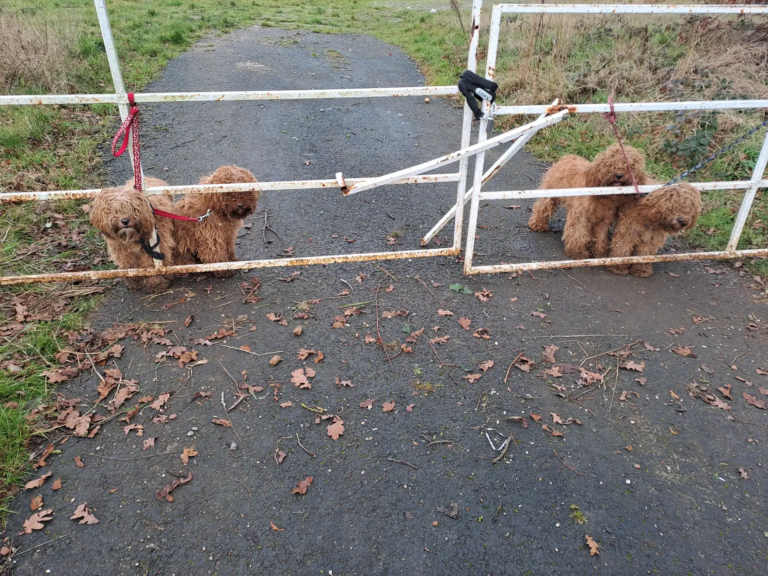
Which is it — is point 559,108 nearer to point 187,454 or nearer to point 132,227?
point 132,227

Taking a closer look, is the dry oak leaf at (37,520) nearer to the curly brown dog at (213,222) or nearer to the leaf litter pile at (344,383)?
the leaf litter pile at (344,383)

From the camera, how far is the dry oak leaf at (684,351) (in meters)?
4.03

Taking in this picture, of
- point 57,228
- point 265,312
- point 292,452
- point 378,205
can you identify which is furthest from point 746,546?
point 57,228

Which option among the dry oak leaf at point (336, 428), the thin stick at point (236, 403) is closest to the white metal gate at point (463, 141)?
→ the thin stick at point (236, 403)

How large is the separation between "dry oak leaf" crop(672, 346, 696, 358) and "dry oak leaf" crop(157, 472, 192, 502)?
12.4ft

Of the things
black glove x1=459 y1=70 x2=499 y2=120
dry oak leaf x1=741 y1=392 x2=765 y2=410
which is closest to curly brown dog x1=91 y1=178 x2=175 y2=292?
black glove x1=459 y1=70 x2=499 y2=120

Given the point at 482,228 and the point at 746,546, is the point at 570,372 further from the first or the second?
the point at 482,228

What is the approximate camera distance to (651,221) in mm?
4715

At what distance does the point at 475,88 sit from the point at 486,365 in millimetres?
2205

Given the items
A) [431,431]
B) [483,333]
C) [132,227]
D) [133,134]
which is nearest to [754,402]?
[483,333]

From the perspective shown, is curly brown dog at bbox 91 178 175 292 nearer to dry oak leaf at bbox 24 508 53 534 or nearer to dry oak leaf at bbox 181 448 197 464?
dry oak leaf at bbox 181 448 197 464

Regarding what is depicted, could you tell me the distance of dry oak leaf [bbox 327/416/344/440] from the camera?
331 cm

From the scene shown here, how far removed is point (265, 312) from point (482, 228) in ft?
9.40

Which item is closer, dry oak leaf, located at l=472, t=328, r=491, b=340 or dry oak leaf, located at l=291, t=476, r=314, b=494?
dry oak leaf, located at l=291, t=476, r=314, b=494
